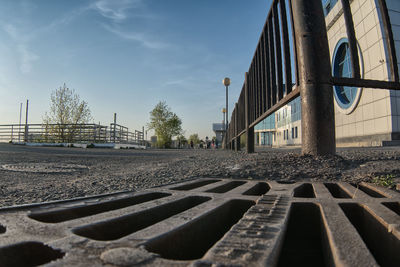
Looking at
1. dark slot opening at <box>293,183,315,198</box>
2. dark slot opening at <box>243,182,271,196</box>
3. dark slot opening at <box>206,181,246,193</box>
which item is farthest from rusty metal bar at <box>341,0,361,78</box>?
dark slot opening at <box>206,181,246,193</box>

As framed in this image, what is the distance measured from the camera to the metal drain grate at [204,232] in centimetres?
63

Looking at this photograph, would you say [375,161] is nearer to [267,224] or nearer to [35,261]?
[267,224]

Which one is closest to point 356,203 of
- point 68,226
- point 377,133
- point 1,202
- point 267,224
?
point 267,224

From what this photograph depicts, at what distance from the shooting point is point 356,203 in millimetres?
1252

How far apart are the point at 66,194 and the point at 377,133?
12034 mm

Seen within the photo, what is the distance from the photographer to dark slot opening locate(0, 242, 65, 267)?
69 centimetres

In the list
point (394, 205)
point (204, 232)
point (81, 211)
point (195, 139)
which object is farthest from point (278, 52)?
point (195, 139)

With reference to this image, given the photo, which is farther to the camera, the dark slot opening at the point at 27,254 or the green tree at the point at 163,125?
the green tree at the point at 163,125

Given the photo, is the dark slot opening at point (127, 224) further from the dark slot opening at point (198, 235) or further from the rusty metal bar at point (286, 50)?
the rusty metal bar at point (286, 50)

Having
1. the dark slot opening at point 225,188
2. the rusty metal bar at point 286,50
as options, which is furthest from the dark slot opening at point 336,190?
the rusty metal bar at point 286,50

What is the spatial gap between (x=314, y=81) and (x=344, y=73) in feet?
40.2

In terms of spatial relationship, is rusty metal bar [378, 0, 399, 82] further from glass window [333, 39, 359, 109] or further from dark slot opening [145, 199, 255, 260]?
glass window [333, 39, 359, 109]

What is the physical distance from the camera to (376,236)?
1.03m

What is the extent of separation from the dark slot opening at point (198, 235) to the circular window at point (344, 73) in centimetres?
1274
